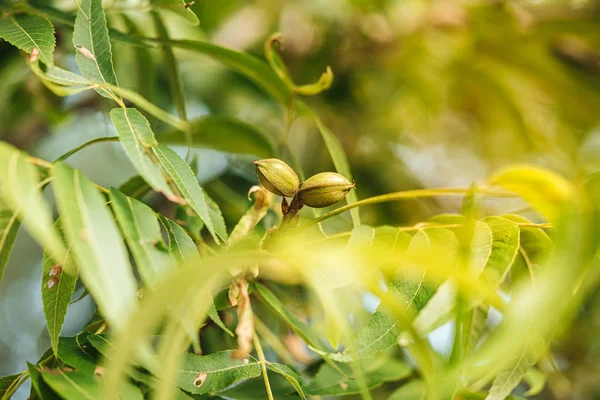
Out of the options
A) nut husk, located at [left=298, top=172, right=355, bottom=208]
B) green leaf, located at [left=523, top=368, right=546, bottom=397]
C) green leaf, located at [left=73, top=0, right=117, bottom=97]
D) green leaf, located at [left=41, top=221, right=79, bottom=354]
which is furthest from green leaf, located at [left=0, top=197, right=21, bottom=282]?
green leaf, located at [left=523, top=368, right=546, bottom=397]

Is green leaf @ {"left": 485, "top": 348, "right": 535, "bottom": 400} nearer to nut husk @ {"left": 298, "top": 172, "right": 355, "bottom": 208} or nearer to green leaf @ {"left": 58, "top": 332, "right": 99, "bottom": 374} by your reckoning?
nut husk @ {"left": 298, "top": 172, "right": 355, "bottom": 208}

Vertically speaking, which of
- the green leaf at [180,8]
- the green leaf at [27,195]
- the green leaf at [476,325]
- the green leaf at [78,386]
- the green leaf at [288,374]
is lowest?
the green leaf at [288,374]

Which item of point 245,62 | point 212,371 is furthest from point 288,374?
point 245,62

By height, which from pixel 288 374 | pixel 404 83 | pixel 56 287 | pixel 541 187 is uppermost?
pixel 541 187

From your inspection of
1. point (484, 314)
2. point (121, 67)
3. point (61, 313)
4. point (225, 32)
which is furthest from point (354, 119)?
point (61, 313)

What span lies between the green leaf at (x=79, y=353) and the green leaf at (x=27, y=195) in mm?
A: 135

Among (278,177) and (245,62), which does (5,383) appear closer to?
(278,177)

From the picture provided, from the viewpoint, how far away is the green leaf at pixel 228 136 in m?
0.81

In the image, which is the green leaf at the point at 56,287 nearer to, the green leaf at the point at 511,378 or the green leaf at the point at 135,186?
the green leaf at the point at 135,186

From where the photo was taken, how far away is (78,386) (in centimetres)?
41

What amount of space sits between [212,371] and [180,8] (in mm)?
408

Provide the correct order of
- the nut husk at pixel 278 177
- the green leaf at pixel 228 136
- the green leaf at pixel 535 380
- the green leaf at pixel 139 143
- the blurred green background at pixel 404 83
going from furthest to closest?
the blurred green background at pixel 404 83 → the green leaf at pixel 228 136 → the green leaf at pixel 535 380 → the nut husk at pixel 278 177 → the green leaf at pixel 139 143

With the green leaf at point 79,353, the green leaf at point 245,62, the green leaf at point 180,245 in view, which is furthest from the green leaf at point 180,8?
the green leaf at point 79,353

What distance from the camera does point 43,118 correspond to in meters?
1.21
